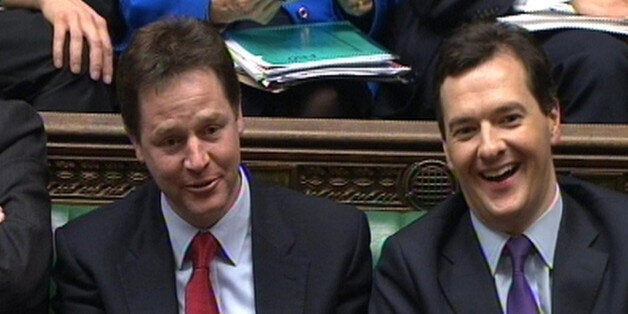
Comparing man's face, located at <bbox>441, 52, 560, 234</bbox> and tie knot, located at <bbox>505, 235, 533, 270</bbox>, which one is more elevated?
man's face, located at <bbox>441, 52, 560, 234</bbox>

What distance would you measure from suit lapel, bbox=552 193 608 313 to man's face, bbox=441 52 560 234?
0.25 ft

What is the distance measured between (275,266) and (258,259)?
0.09ft

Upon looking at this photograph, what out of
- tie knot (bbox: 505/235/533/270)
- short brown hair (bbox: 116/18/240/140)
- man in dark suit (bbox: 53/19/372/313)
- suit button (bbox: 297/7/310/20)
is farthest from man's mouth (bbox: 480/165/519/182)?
suit button (bbox: 297/7/310/20)

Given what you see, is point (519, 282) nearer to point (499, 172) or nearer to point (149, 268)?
point (499, 172)

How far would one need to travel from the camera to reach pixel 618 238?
206cm

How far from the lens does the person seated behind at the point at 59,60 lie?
2.66 m

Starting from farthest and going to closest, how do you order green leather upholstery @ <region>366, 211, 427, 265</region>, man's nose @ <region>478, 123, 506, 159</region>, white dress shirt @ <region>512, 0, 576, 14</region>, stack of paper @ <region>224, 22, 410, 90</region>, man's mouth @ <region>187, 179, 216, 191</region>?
1. white dress shirt @ <region>512, 0, 576, 14</region>
2. stack of paper @ <region>224, 22, 410, 90</region>
3. green leather upholstery @ <region>366, 211, 427, 265</region>
4. man's mouth @ <region>187, 179, 216, 191</region>
5. man's nose @ <region>478, 123, 506, 159</region>

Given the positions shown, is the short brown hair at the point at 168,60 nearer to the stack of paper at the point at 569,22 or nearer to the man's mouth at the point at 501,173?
the man's mouth at the point at 501,173

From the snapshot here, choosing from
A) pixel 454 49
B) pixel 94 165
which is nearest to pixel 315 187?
pixel 94 165

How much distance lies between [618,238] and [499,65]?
29 cm

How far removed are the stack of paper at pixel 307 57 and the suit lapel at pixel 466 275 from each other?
51 cm

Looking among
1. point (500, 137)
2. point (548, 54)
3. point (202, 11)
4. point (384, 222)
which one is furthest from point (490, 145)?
point (202, 11)

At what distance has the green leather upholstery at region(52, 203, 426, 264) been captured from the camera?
8.12 feet

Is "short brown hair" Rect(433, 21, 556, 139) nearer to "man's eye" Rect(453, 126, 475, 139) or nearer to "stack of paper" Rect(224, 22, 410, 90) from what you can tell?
"man's eye" Rect(453, 126, 475, 139)
